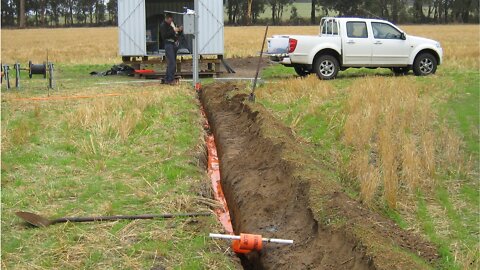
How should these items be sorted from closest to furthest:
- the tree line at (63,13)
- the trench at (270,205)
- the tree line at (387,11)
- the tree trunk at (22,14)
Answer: the trench at (270,205) → the tree line at (387,11) → the tree trunk at (22,14) → the tree line at (63,13)

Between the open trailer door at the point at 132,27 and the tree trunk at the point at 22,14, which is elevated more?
the tree trunk at the point at 22,14

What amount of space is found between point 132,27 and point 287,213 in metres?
13.4

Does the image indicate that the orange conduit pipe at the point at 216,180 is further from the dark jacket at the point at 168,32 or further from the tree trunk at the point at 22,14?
the tree trunk at the point at 22,14

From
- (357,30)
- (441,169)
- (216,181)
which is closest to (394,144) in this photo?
(441,169)

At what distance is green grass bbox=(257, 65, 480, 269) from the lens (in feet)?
18.7

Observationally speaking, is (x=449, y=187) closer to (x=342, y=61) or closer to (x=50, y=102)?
(x=50, y=102)

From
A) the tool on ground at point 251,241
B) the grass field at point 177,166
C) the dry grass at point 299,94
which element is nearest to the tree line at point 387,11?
the dry grass at point 299,94

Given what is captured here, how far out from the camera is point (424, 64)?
1883 centimetres

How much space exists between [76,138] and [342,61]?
33.4 ft

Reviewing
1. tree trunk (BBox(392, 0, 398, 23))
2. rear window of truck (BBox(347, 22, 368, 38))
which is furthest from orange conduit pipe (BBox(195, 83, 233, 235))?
tree trunk (BBox(392, 0, 398, 23))

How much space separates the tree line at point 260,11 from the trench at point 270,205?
5522 centimetres

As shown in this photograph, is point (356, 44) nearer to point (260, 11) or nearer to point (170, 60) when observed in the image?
point (170, 60)

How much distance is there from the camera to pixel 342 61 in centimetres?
1797

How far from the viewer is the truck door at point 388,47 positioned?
59.9 feet
